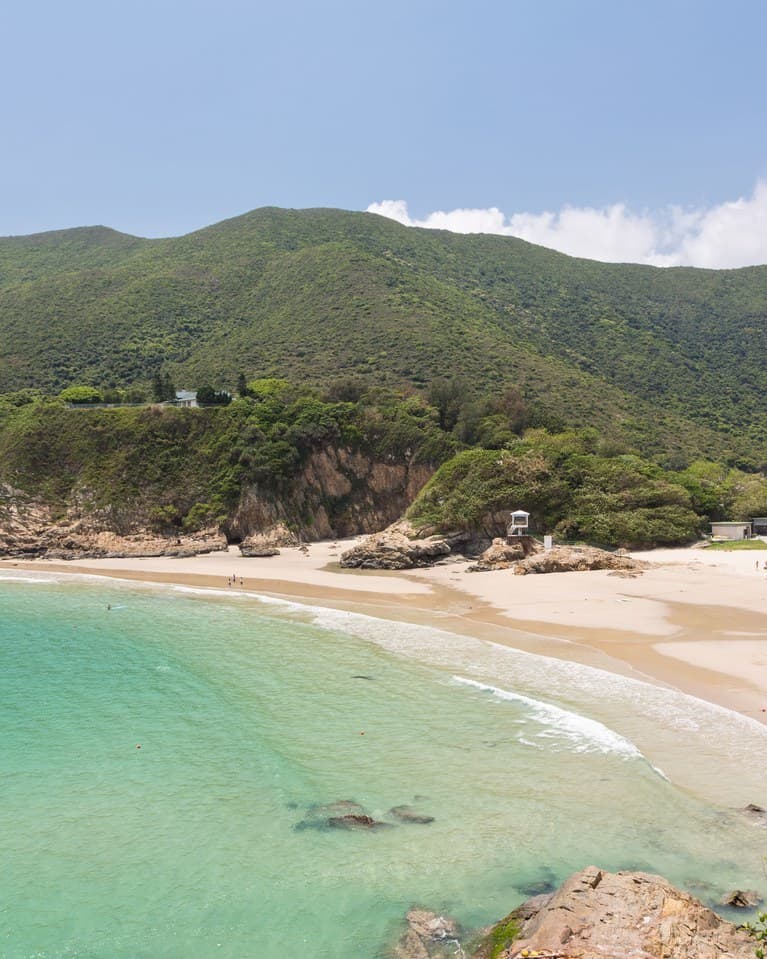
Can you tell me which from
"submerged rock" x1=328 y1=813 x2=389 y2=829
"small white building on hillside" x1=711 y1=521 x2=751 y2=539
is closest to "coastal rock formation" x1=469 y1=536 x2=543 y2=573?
"small white building on hillside" x1=711 y1=521 x2=751 y2=539

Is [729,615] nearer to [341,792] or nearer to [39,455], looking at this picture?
[341,792]

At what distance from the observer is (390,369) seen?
7381 centimetres

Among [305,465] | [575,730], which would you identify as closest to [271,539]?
[305,465]

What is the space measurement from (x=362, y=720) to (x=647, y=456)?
51.8 metres

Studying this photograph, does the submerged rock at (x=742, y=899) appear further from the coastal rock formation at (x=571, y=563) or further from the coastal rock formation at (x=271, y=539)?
the coastal rock formation at (x=271, y=539)

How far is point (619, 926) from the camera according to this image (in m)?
7.21

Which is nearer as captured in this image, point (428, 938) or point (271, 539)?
point (428, 938)

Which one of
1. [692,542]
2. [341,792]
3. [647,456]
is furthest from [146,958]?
[647,456]

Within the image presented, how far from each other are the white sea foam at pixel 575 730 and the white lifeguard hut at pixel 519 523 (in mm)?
24849

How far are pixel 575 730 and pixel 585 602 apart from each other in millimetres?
14698

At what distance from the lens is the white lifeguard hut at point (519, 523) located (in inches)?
1670

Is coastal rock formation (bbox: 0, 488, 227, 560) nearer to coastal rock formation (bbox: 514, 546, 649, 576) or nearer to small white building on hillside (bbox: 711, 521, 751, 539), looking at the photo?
coastal rock formation (bbox: 514, 546, 649, 576)

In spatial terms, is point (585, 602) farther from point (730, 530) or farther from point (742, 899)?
point (730, 530)

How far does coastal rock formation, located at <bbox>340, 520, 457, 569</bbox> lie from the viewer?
41594 mm
